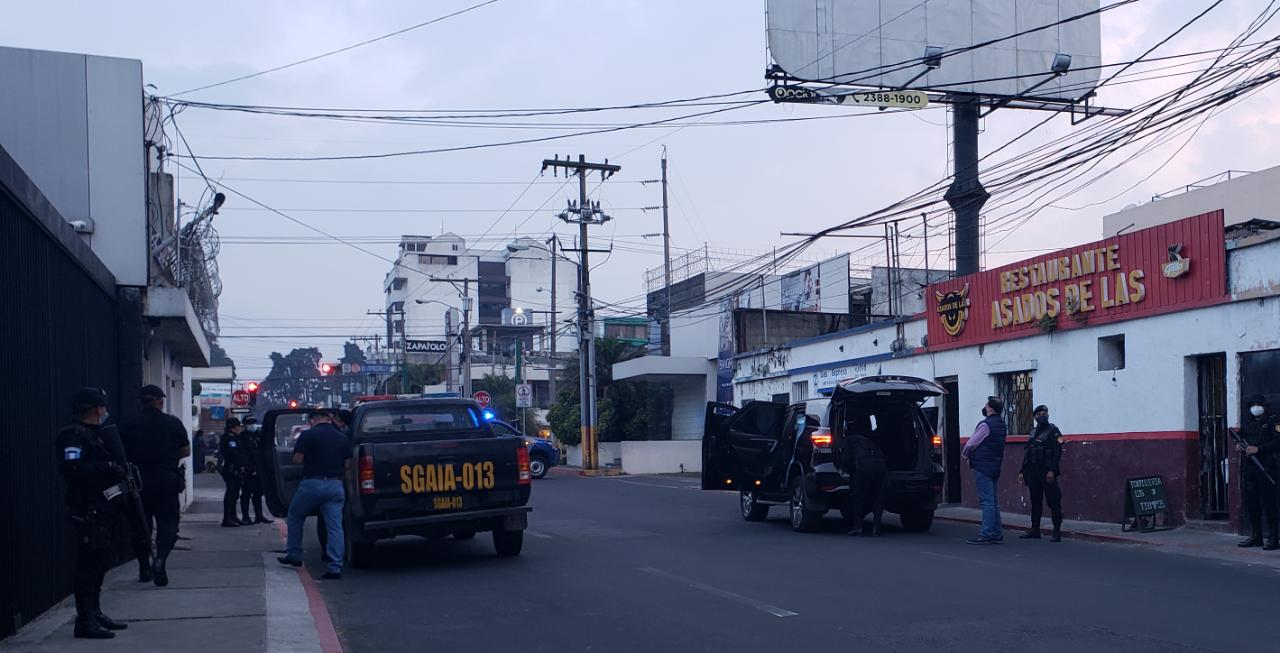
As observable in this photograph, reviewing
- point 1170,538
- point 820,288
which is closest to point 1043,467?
point 1170,538

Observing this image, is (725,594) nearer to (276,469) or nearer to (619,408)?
(276,469)

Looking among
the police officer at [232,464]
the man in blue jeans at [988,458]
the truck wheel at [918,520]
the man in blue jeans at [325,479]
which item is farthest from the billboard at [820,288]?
the man in blue jeans at [325,479]

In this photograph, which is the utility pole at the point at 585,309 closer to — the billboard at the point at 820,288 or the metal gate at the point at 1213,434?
the billboard at the point at 820,288

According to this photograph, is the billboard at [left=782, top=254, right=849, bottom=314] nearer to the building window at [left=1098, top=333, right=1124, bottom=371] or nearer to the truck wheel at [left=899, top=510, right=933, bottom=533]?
the building window at [left=1098, top=333, right=1124, bottom=371]

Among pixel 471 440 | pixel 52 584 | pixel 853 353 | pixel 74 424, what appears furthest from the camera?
pixel 853 353

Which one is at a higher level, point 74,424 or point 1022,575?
point 74,424

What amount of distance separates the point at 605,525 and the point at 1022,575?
747 centimetres

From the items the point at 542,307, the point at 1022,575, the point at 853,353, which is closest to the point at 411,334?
the point at 542,307

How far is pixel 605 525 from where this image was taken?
678 inches

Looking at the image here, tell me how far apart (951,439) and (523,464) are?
12373 mm

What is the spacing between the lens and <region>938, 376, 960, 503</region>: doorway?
21.8m

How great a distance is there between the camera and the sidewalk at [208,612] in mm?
7898

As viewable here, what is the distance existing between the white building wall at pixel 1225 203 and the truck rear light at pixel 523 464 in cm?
2527

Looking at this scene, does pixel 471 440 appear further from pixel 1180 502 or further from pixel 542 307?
pixel 542 307
